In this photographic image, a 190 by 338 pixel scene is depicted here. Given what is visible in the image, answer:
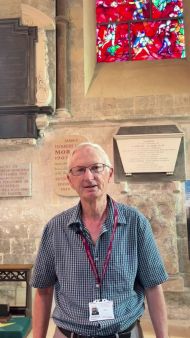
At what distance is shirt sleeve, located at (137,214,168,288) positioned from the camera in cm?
149

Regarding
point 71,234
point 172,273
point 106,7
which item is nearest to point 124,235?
point 71,234

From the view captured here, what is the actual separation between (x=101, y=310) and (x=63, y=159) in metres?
3.24

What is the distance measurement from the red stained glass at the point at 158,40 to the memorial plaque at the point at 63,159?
5.42ft

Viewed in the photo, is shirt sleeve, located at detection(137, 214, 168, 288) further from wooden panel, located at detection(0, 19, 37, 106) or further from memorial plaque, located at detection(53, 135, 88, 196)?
wooden panel, located at detection(0, 19, 37, 106)

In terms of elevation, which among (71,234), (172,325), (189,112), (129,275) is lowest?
(172,325)

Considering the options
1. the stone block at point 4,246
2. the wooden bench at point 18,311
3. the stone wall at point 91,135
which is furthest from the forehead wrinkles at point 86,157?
the stone block at point 4,246

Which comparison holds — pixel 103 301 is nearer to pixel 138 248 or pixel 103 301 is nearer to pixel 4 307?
pixel 138 248

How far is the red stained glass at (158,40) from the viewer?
4969mm

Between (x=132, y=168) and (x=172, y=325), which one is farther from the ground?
(x=132, y=168)

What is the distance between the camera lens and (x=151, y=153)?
4.28m

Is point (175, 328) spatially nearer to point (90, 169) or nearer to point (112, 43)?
point (90, 169)

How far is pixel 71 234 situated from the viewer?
4.92 ft

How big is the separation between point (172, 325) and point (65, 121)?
2851mm

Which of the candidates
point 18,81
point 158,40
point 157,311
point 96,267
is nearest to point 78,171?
point 96,267
